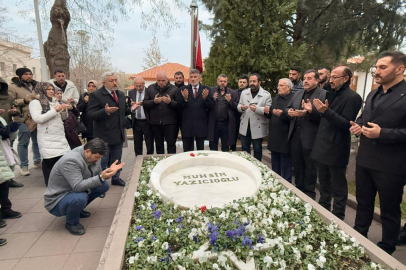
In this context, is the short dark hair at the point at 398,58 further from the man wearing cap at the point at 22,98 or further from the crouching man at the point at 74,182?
the man wearing cap at the point at 22,98

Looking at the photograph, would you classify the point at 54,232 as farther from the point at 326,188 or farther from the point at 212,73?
the point at 212,73

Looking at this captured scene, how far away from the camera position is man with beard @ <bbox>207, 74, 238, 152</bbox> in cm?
509

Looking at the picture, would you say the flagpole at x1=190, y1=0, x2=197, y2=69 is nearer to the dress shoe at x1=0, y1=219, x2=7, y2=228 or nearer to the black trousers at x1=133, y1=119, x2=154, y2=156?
the black trousers at x1=133, y1=119, x2=154, y2=156

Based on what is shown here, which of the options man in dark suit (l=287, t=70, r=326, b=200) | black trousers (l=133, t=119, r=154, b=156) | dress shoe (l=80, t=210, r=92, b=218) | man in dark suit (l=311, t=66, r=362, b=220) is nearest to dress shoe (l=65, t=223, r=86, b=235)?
dress shoe (l=80, t=210, r=92, b=218)

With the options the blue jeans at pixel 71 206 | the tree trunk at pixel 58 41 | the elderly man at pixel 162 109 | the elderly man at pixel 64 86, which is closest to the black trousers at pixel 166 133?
the elderly man at pixel 162 109

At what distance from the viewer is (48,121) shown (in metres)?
3.88

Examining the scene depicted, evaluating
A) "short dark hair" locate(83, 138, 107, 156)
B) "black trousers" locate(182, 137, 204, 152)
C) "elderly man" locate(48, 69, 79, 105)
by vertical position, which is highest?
"elderly man" locate(48, 69, 79, 105)

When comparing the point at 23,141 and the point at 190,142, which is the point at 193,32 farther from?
the point at 23,141

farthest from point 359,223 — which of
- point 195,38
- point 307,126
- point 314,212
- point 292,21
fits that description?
point 292,21

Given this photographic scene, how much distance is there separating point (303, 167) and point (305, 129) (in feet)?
2.23

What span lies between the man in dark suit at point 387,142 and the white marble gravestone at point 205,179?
1223mm

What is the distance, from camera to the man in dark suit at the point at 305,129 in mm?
3510

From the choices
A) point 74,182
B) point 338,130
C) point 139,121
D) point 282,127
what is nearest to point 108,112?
point 139,121

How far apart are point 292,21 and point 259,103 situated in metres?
4.75
